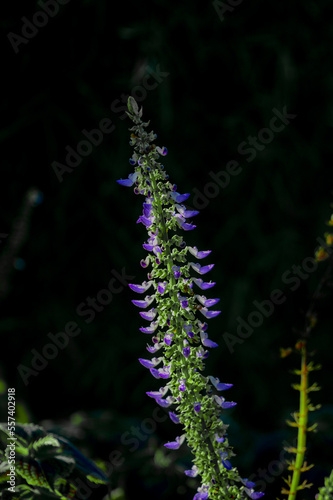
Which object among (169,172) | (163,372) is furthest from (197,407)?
(169,172)

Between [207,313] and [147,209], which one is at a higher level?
[147,209]

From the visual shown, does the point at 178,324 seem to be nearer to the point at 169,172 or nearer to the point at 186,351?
the point at 186,351

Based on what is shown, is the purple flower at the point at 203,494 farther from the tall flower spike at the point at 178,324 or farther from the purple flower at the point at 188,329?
the purple flower at the point at 188,329

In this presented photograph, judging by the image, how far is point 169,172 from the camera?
7.70 ft

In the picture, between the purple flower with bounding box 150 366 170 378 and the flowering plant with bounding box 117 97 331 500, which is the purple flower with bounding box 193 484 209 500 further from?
the purple flower with bounding box 150 366 170 378

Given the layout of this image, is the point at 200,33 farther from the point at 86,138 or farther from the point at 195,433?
the point at 195,433

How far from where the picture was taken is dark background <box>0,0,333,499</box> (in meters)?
2.25

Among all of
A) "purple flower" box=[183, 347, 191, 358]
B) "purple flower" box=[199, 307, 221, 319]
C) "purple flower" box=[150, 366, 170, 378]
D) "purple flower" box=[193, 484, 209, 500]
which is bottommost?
"purple flower" box=[193, 484, 209, 500]

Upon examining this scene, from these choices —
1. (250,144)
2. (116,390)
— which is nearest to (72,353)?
(116,390)

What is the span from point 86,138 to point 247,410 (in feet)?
4.57

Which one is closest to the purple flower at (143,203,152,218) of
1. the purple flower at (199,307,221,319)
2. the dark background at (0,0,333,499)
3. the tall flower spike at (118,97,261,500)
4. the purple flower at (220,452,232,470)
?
the tall flower spike at (118,97,261,500)

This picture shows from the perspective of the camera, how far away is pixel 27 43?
2191mm

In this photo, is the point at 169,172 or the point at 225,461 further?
the point at 169,172

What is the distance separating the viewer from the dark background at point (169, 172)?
2.25m
